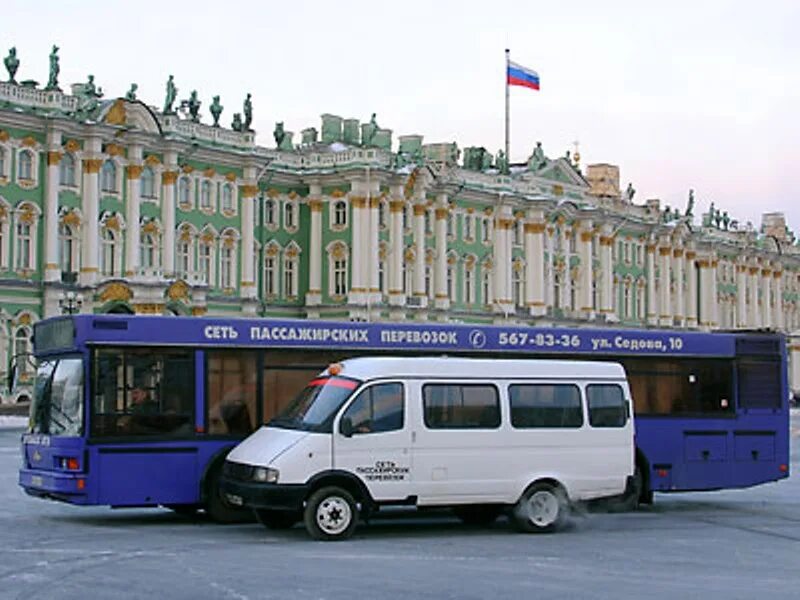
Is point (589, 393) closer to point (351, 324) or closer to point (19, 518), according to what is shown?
point (351, 324)

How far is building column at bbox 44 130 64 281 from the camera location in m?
57.0

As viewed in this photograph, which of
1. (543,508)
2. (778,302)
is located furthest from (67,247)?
(778,302)

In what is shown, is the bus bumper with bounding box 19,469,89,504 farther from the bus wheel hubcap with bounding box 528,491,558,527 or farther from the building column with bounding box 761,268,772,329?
the building column with bounding box 761,268,772,329

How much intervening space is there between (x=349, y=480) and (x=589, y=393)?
3.88 m

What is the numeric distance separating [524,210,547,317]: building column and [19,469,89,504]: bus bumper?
64.1m

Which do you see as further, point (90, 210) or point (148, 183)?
point (148, 183)

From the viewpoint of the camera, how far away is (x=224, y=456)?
18625 millimetres

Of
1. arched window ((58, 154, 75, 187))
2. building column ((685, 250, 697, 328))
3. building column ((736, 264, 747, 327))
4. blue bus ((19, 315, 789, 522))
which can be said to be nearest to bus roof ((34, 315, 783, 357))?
blue bus ((19, 315, 789, 522))

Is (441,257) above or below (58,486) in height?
A: above

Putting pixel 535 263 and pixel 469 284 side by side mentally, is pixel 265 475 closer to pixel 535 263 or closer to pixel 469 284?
pixel 469 284

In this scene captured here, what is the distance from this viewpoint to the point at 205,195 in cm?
6550

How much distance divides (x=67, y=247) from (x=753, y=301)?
66479 millimetres

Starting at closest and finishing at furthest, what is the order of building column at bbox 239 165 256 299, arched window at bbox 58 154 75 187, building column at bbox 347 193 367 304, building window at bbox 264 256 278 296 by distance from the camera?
1. arched window at bbox 58 154 75 187
2. building column at bbox 239 165 256 299
3. building column at bbox 347 193 367 304
4. building window at bbox 264 256 278 296

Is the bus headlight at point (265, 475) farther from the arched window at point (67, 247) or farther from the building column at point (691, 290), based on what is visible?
the building column at point (691, 290)
